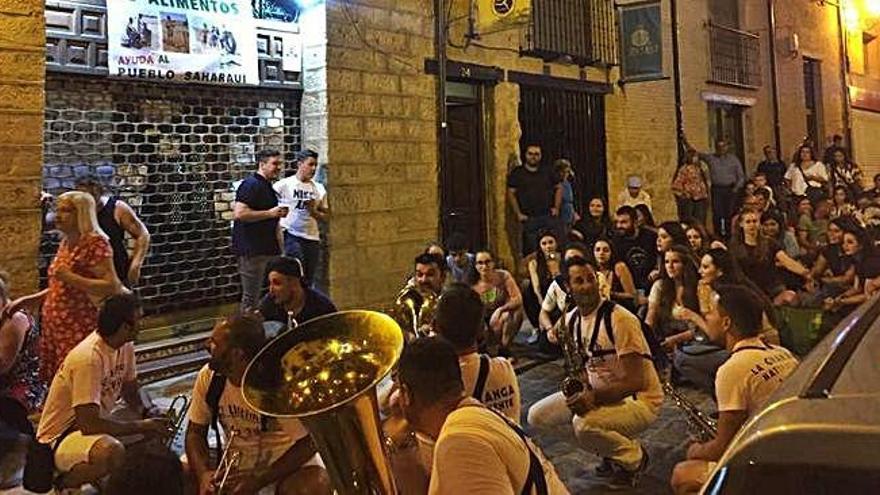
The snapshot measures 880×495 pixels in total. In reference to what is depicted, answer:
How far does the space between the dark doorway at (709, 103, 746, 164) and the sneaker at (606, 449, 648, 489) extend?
41.7 feet

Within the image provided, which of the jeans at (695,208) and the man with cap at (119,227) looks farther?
the jeans at (695,208)

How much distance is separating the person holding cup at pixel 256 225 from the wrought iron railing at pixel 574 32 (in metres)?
5.61

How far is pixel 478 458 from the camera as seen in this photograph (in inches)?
93.4

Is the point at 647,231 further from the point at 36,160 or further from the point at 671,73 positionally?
the point at 671,73

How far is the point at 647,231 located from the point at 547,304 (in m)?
1.72

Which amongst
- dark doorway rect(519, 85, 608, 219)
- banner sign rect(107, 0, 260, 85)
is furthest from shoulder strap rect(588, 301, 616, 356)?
dark doorway rect(519, 85, 608, 219)

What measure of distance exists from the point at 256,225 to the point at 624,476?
4.25 m

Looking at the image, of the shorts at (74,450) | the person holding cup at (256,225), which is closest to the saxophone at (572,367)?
the shorts at (74,450)

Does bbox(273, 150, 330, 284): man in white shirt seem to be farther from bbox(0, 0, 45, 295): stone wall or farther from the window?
the window

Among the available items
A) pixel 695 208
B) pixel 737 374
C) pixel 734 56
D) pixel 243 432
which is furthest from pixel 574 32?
pixel 243 432

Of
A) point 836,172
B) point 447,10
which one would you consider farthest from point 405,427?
point 836,172

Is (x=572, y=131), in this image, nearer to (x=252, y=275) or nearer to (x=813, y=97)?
(x=252, y=275)

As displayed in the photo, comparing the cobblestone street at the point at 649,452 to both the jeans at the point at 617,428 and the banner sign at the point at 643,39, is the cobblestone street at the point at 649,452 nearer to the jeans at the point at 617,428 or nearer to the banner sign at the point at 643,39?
the jeans at the point at 617,428

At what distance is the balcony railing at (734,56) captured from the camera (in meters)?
16.1
